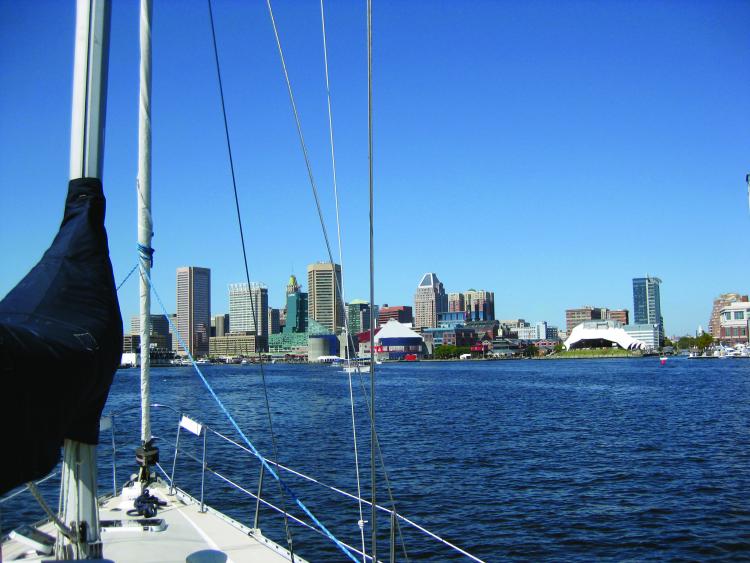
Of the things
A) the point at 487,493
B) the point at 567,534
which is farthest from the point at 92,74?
the point at 487,493

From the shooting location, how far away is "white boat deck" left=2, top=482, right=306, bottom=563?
585 cm

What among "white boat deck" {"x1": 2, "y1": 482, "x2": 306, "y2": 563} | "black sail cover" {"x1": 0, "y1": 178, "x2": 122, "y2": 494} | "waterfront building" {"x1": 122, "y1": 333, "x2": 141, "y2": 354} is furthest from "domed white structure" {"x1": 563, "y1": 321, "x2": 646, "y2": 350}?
"black sail cover" {"x1": 0, "y1": 178, "x2": 122, "y2": 494}

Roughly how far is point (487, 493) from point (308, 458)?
807 cm

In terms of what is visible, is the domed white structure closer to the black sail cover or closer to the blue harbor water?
the blue harbor water

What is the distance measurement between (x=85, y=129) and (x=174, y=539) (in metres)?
4.30

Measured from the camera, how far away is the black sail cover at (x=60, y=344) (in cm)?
289

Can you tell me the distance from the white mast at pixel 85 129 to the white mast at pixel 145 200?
1.96 metres

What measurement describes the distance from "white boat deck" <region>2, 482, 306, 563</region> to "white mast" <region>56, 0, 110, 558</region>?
1.51 metres

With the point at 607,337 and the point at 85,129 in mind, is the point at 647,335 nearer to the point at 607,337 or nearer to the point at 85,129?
the point at 607,337

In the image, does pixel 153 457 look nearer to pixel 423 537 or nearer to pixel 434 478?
pixel 423 537

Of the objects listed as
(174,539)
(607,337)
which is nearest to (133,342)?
(174,539)

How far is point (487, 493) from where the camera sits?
1784 centimetres

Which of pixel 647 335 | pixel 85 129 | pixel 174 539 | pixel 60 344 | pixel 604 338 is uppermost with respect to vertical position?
pixel 85 129

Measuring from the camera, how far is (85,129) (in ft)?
12.3
